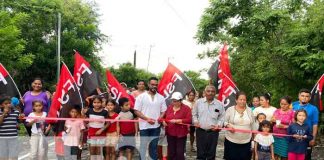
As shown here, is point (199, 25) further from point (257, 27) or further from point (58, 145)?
point (58, 145)

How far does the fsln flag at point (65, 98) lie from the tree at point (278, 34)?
23.3ft

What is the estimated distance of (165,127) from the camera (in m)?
9.01

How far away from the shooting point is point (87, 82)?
9781 millimetres

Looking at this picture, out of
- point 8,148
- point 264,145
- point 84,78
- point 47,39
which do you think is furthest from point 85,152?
point 47,39

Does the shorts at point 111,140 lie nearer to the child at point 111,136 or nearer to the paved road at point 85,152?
the child at point 111,136

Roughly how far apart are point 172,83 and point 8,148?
3722 mm

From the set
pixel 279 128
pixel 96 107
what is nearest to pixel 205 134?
pixel 279 128

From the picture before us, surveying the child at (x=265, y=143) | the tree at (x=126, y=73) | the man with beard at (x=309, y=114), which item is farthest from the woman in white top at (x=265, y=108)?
the tree at (x=126, y=73)

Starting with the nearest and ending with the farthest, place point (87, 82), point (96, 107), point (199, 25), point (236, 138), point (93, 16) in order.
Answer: point (236, 138) → point (96, 107) → point (87, 82) → point (199, 25) → point (93, 16)

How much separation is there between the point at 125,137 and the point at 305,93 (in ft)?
11.0

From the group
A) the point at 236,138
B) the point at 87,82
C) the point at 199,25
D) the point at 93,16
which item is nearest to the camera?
the point at 236,138

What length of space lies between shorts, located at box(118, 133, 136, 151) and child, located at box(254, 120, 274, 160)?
7.50 feet

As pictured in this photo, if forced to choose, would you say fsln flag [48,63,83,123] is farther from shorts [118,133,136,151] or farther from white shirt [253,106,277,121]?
white shirt [253,106,277,121]

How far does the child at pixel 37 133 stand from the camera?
841cm
